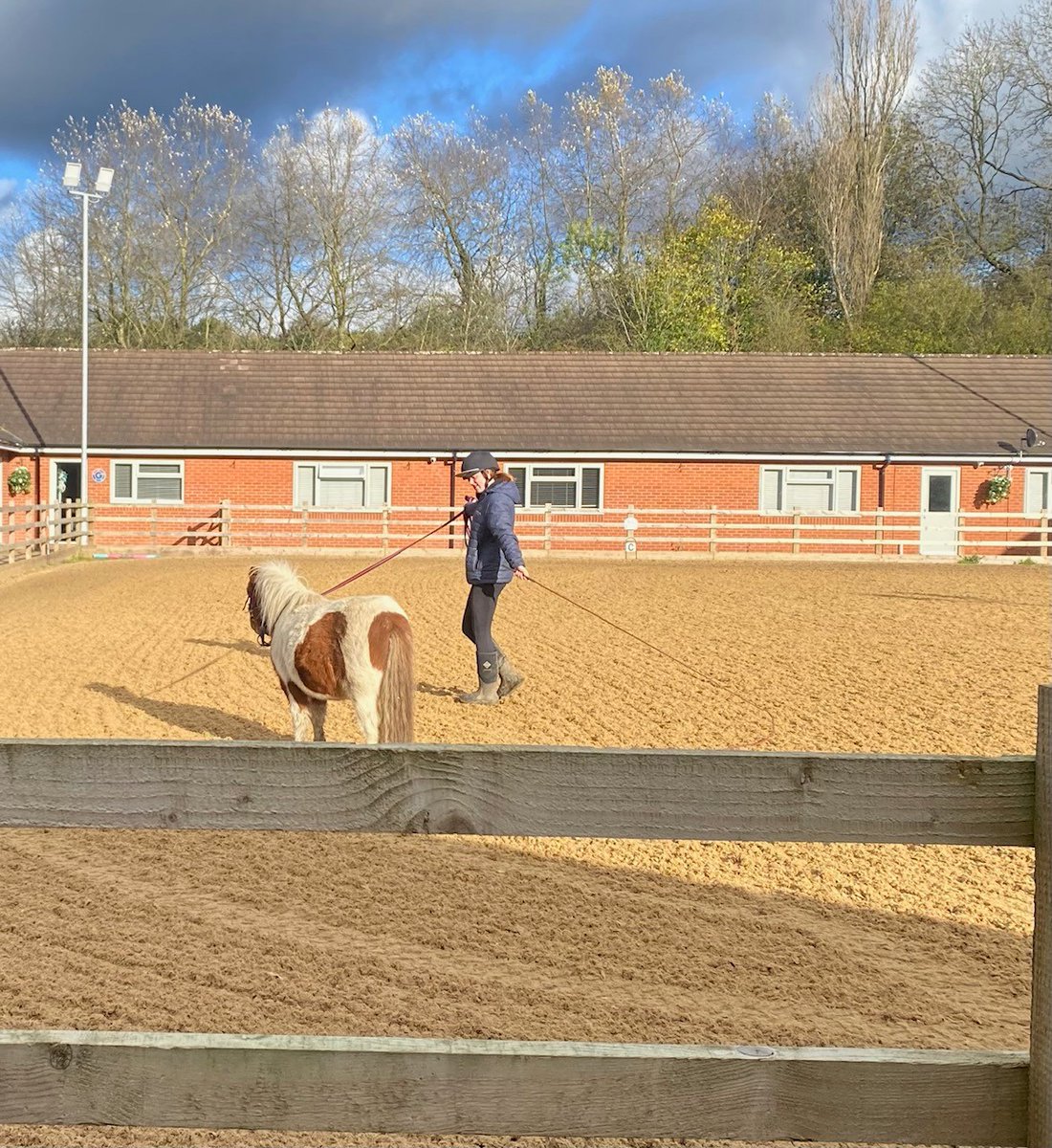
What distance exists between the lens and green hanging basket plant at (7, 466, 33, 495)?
87.5 feet

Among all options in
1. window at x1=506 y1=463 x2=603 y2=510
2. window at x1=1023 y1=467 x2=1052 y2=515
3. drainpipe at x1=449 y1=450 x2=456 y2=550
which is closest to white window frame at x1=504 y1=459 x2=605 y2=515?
A: window at x1=506 y1=463 x2=603 y2=510

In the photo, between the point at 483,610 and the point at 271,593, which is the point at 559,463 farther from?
the point at 271,593

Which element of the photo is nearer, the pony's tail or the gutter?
the pony's tail

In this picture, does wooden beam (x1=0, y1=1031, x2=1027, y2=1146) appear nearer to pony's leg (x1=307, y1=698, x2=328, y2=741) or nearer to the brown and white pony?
the brown and white pony

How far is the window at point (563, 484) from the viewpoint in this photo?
91.2 ft

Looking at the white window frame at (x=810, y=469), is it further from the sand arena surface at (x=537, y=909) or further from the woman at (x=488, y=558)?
the woman at (x=488, y=558)

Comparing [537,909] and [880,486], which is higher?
[880,486]

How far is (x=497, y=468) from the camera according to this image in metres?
9.33

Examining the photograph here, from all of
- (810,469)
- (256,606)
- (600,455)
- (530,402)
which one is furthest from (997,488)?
(256,606)

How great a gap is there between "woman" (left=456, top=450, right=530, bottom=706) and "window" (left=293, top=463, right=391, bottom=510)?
726 inches

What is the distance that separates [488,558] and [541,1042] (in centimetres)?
735

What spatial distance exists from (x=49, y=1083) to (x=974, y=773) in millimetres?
1625

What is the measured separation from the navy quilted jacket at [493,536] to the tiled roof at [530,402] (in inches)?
720

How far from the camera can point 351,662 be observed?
6.96 metres
